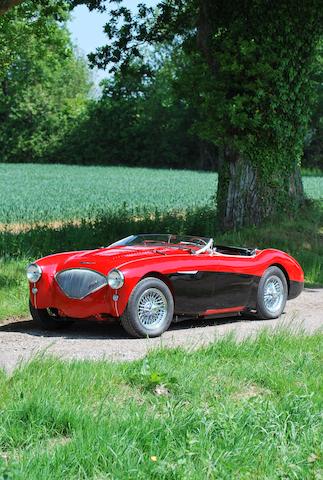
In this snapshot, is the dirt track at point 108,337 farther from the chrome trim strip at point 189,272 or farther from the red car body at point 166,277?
the chrome trim strip at point 189,272

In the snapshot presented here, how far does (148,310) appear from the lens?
883 centimetres

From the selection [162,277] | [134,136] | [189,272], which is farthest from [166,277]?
[134,136]

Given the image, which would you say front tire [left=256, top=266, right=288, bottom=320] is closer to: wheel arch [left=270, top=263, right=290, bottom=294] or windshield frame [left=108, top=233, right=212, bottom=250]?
wheel arch [left=270, top=263, right=290, bottom=294]

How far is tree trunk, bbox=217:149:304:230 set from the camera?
16.9m

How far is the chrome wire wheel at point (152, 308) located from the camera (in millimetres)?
8773

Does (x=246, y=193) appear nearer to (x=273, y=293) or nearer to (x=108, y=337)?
(x=273, y=293)

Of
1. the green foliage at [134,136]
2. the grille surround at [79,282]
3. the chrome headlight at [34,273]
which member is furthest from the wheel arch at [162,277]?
the green foliage at [134,136]

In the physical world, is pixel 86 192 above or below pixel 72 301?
below

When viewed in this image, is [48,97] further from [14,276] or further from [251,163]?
[14,276]

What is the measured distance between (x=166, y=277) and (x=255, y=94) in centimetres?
799

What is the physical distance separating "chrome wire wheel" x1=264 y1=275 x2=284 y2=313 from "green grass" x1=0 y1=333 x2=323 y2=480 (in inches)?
124

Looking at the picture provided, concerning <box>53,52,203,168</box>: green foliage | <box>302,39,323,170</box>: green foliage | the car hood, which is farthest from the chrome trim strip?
<box>53,52,203,168</box>: green foliage

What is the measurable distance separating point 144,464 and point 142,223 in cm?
1300

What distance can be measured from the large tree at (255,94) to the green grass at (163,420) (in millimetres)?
9893
